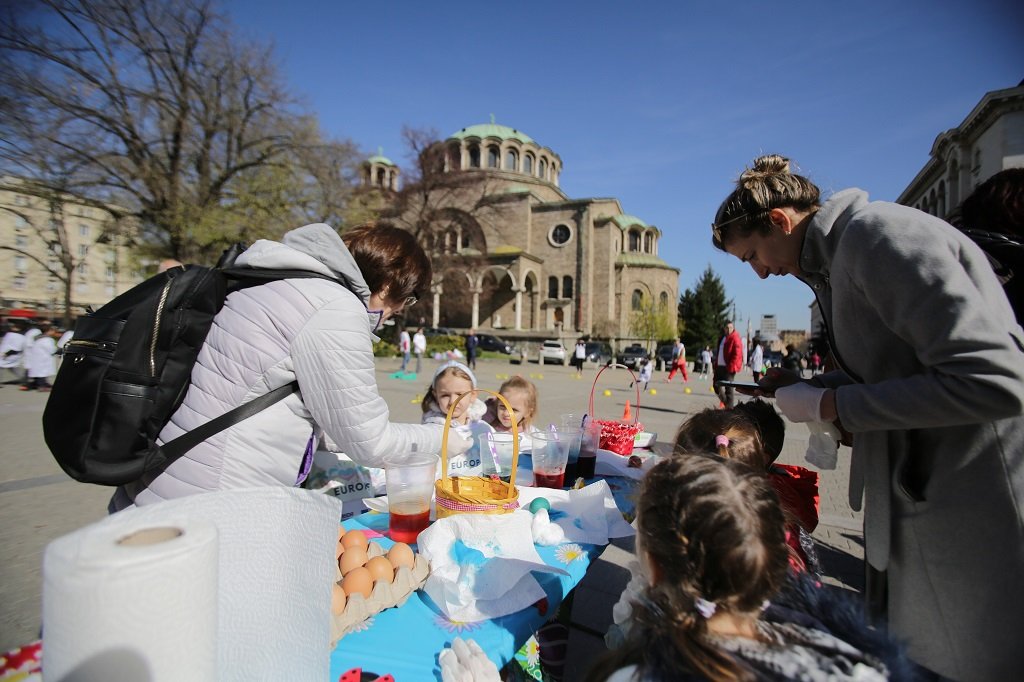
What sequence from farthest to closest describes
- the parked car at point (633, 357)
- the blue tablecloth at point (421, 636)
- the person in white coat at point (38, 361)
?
the parked car at point (633, 357) → the person in white coat at point (38, 361) → the blue tablecloth at point (421, 636)

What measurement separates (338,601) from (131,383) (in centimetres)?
87

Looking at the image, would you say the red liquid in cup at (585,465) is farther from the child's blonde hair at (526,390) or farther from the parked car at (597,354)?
the parked car at (597,354)

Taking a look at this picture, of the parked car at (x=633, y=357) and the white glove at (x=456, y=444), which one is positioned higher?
the white glove at (x=456, y=444)

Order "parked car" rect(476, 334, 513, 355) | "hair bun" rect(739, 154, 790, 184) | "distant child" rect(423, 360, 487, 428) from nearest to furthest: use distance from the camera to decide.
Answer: "hair bun" rect(739, 154, 790, 184), "distant child" rect(423, 360, 487, 428), "parked car" rect(476, 334, 513, 355)

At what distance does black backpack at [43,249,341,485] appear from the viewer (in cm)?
145

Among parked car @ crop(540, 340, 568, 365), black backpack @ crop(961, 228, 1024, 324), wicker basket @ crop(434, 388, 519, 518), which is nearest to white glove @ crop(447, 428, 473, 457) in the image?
wicker basket @ crop(434, 388, 519, 518)

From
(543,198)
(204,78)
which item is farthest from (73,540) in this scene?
(543,198)

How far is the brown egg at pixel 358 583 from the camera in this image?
1.40 metres

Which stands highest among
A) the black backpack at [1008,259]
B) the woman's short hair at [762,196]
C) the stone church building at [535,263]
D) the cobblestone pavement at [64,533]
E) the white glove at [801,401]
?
the stone church building at [535,263]

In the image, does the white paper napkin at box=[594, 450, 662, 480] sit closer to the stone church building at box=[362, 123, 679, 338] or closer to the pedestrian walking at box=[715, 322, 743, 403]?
the pedestrian walking at box=[715, 322, 743, 403]

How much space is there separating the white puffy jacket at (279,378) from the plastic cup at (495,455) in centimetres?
92

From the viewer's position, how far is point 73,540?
22.7 inches

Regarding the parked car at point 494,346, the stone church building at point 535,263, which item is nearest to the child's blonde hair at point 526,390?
the parked car at point 494,346

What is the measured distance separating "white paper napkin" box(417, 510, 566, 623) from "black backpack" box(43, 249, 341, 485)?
76 cm
